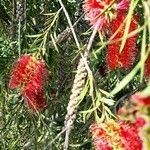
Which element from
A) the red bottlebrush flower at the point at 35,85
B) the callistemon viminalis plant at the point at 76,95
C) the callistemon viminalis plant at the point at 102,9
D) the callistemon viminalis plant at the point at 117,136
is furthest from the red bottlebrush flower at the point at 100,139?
the red bottlebrush flower at the point at 35,85

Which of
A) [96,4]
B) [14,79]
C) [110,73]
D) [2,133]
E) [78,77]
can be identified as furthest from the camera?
[2,133]

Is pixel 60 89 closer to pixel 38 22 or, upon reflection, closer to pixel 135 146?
pixel 38 22

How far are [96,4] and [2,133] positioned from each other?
146 cm

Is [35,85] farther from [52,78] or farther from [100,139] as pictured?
[52,78]

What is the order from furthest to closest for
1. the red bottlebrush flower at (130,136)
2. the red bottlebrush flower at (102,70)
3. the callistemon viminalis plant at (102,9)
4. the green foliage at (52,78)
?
the red bottlebrush flower at (102,70)
the green foliage at (52,78)
the callistemon viminalis plant at (102,9)
the red bottlebrush flower at (130,136)

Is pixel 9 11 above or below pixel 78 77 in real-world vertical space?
above

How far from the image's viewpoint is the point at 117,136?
1.04m

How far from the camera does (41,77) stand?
1603mm

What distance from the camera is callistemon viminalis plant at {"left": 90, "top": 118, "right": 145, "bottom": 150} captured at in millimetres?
985

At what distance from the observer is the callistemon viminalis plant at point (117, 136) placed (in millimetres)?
985

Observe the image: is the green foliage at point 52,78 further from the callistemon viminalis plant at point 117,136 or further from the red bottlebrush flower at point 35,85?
the callistemon viminalis plant at point 117,136

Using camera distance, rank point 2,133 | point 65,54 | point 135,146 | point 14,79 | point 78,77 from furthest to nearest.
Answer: point 2,133 < point 65,54 < point 14,79 < point 78,77 < point 135,146

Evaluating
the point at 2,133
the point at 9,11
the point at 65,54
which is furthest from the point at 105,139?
the point at 9,11

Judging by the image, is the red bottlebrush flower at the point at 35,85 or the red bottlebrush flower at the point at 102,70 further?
the red bottlebrush flower at the point at 102,70
